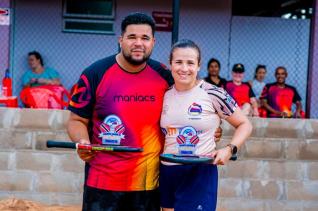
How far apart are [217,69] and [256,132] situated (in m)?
1.98

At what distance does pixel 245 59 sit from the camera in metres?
10.3

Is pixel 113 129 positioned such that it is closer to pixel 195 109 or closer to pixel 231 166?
pixel 195 109

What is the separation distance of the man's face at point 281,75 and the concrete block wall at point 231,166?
6.73ft

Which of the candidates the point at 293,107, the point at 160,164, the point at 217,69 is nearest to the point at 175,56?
the point at 160,164

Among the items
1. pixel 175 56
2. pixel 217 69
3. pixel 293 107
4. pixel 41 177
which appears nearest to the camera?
pixel 175 56

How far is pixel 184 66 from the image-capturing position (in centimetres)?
379

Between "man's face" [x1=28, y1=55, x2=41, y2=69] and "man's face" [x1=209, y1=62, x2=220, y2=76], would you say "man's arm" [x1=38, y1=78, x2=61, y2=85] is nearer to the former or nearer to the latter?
"man's face" [x1=28, y1=55, x2=41, y2=69]

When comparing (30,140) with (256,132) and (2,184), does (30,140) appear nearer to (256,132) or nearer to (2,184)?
(2,184)

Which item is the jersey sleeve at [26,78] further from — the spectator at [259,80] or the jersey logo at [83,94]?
the jersey logo at [83,94]

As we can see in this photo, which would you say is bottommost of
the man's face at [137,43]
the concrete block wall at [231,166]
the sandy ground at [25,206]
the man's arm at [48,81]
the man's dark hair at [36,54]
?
the sandy ground at [25,206]

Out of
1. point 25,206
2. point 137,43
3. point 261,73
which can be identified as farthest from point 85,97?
point 261,73

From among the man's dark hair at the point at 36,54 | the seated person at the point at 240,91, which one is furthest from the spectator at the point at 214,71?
the man's dark hair at the point at 36,54

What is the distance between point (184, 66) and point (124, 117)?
48 centimetres

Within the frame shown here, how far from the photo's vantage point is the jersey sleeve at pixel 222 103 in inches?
151
